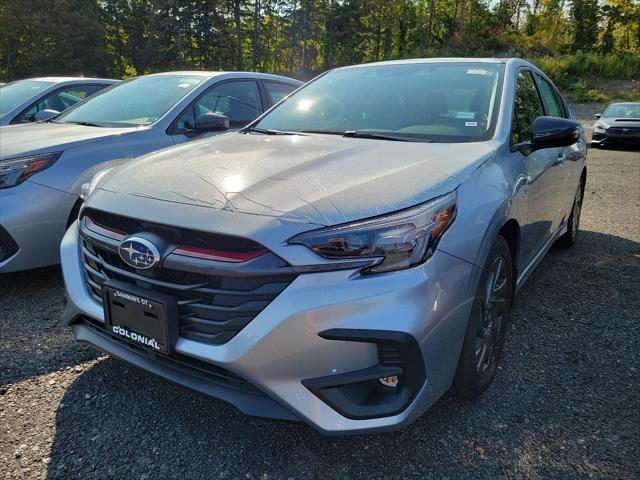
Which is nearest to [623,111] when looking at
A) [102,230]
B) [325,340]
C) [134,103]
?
[134,103]

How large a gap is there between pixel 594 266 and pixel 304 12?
4317 cm

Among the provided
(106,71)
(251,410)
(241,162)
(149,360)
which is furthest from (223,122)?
(106,71)

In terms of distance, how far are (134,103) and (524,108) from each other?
10.5 feet

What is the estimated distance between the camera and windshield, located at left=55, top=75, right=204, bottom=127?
4203 mm

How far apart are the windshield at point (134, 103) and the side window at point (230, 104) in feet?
0.49

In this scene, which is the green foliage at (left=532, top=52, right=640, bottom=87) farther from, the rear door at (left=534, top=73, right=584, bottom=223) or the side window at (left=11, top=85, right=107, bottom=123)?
the side window at (left=11, top=85, right=107, bottom=123)

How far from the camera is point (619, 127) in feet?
43.7

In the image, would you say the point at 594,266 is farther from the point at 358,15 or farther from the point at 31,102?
the point at 358,15

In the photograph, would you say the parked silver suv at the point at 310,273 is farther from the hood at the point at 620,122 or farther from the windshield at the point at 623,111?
the windshield at the point at 623,111

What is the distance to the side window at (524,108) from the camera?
2.74 meters

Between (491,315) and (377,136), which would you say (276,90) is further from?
(491,315)

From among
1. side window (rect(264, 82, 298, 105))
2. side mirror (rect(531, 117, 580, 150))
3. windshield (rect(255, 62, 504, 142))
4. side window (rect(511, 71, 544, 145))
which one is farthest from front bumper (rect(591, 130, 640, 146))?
side mirror (rect(531, 117, 580, 150))

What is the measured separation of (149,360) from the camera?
76.9 inches

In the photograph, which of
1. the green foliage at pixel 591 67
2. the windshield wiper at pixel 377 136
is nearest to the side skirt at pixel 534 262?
the windshield wiper at pixel 377 136
